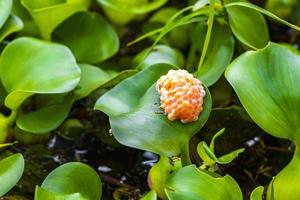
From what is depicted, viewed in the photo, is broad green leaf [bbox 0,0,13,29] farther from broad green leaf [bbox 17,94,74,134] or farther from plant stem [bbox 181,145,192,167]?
plant stem [bbox 181,145,192,167]

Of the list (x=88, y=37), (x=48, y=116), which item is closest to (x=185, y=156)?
(x=48, y=116)

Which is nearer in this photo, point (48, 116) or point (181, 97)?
point (181, 97)

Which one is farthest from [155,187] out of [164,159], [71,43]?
[71,43]

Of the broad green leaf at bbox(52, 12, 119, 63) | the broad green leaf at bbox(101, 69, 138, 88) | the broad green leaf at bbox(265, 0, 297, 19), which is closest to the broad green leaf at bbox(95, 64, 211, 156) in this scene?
the broad green leaf at bbox(101, 69, 138, 88)

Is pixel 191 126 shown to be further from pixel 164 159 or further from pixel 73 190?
pixel 73 190

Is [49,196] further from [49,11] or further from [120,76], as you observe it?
[49,11]

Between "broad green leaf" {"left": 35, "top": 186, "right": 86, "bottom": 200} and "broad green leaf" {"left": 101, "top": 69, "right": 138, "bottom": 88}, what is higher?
"broad green leaf" {"left": 101, "top": 69, "right": 138, "bottom": 88}
